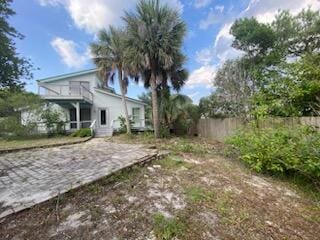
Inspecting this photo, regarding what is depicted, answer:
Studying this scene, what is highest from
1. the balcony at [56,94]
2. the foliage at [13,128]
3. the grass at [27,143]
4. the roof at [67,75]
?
the roof at [67,75]

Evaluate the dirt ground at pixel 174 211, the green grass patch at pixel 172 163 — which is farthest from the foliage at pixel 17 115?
the dirt ground at pixel 174 211

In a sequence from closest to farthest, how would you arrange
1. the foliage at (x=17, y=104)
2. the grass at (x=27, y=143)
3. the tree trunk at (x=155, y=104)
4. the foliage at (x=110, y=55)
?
1. the grass at (x=27, y=143)
2. the tree trunk at (x=155, y=104)
3. the foliage at (x=17, y=104)
4. the foliage at (x=110, y=55)

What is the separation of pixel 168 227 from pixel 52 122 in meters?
14.1

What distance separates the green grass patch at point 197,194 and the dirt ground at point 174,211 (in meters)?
0.02

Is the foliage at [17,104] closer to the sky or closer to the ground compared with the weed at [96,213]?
closer to the sky

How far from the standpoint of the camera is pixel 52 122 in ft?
47.7

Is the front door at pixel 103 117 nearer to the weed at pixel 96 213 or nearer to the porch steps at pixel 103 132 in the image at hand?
the porch steps at pixel 103 132

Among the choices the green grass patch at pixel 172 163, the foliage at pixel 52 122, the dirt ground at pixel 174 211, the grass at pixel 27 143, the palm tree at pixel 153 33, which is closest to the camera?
the dirt ground at pixel 174 211

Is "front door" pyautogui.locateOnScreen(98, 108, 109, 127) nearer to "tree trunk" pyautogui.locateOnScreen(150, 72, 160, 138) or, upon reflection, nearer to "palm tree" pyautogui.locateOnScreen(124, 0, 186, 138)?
"tree trunk" pyautogui.locateOnScreen(150, 72, 160, 138)

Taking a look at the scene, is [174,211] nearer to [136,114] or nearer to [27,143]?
[27,143]

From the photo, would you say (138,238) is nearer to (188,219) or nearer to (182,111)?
(188,219)

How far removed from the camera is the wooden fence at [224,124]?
668cm

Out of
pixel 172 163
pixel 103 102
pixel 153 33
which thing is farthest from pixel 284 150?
pixel 103 102

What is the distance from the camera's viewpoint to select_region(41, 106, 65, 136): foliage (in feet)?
47.1
